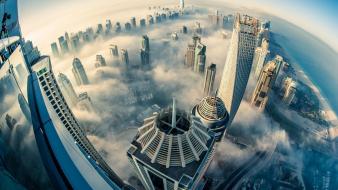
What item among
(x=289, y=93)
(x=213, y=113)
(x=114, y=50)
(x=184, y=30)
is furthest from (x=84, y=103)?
(x=184, y=30)

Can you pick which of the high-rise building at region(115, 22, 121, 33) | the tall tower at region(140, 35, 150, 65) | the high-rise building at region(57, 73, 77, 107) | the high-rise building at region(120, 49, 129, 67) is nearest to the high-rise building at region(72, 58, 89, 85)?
the high-rise building at region(57, 73, 77, 107)

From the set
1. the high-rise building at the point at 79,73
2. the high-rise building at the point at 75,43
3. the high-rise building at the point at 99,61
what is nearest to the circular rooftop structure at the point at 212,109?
the high-rise building at the point at 79,73

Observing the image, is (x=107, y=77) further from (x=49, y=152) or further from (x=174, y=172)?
(x=49, y=152)

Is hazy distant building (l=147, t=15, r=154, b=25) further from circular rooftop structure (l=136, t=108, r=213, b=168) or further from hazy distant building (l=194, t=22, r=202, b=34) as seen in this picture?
circular rooftop structure (l=136, t=108, r=213, b=168)

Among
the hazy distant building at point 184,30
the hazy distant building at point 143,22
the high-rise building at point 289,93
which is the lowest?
the high-rise building at point 289,93

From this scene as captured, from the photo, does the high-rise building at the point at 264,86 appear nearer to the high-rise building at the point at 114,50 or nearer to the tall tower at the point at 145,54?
the tall tower at the point at 145,54

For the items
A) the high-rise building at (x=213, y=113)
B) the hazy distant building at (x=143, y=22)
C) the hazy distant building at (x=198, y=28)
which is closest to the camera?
the high-rise building at (x=213, y=113)

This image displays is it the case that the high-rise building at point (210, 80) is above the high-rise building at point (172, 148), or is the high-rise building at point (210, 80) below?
A: below

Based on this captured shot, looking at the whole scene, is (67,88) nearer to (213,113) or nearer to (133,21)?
(213,113)

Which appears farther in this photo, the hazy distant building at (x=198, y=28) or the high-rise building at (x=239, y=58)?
the hazy distant building at (x=198, y=28)
